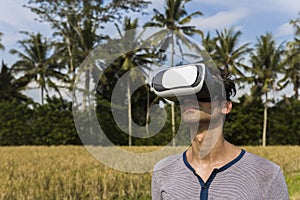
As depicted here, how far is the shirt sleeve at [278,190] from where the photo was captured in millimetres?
1274

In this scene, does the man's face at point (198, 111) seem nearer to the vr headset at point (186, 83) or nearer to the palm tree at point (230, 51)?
the vr headset at point (186, 83)

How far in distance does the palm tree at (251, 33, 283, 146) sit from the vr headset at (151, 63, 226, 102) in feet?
102

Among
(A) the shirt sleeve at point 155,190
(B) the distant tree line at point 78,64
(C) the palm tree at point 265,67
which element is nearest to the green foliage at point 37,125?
(B) the distant tree line at point 78,64

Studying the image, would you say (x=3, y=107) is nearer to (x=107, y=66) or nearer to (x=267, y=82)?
(x=267, y=82)

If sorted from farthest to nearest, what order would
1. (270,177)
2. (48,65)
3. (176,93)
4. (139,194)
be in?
1. (48,65)
2. (139,194)
3. (270,177)
4. (176,93)

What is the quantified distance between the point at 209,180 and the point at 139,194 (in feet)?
21.6

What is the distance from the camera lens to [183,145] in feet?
4.51

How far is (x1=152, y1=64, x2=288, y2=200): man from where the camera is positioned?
1189mm

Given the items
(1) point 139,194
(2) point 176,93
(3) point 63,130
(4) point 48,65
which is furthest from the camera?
(4) point 48,65

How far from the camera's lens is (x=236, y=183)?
4.26 feet

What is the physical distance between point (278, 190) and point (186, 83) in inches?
17.5

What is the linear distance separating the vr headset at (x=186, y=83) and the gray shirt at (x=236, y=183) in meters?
0.25

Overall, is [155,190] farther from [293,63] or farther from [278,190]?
[293,63]

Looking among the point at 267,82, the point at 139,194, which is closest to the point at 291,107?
the point at 267,82
